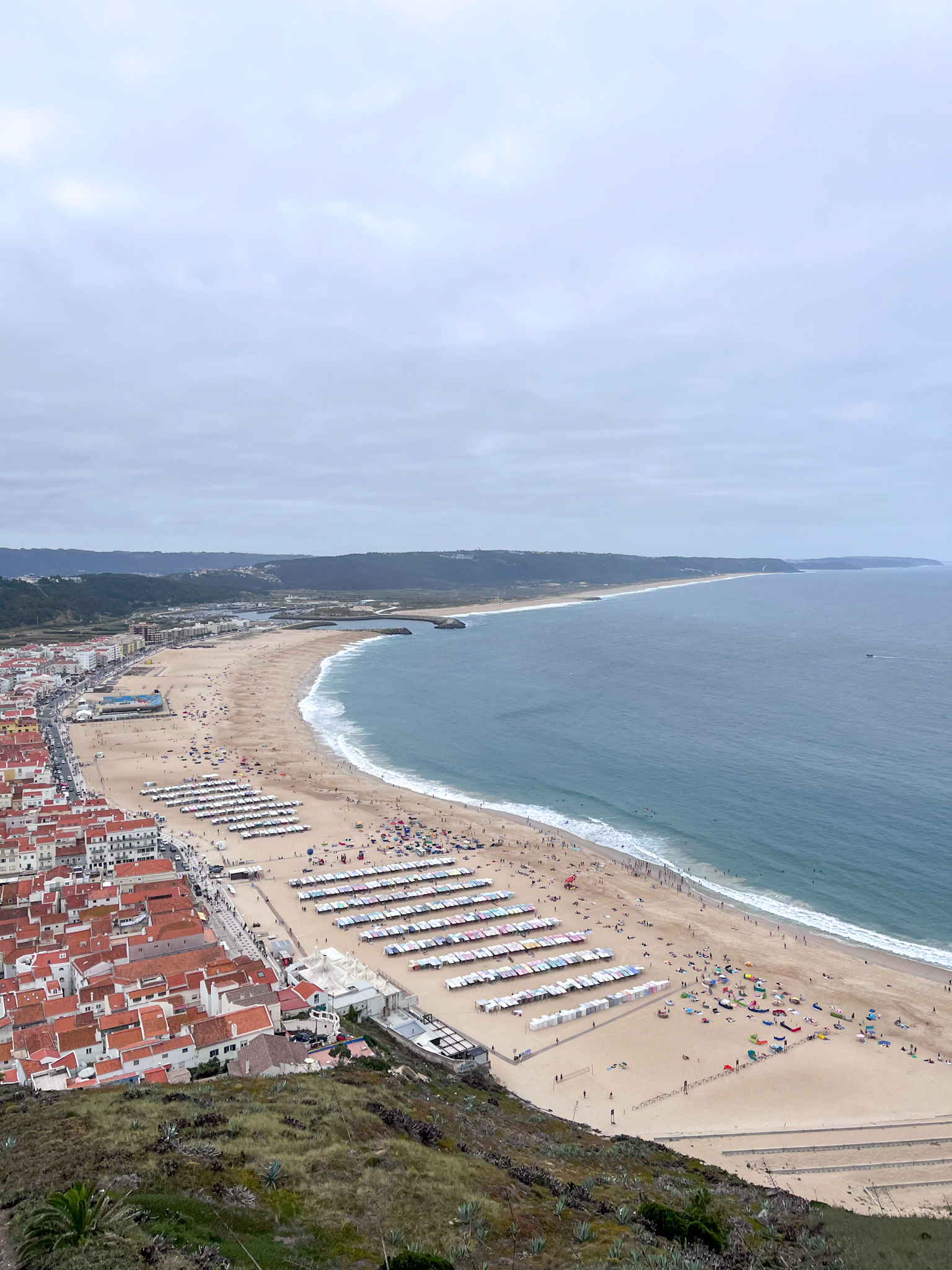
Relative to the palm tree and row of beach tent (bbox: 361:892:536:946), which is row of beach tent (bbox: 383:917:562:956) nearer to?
row of beach tent (bbox: 361:892:536:946)

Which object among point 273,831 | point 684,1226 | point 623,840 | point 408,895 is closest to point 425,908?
point 408,895

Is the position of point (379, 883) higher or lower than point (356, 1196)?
lower

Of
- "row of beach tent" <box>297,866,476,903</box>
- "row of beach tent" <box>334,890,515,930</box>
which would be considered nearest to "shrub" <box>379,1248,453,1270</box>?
"row of beach tent" <box>334,890,515,930</box>

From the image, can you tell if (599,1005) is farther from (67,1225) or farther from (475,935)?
(67,1225)

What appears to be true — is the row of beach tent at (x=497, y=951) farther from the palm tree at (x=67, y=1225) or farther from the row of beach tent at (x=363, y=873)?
the palm tree at (x=67, y=1225)

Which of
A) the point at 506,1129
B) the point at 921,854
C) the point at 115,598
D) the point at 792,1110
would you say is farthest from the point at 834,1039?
the point at 115,598
